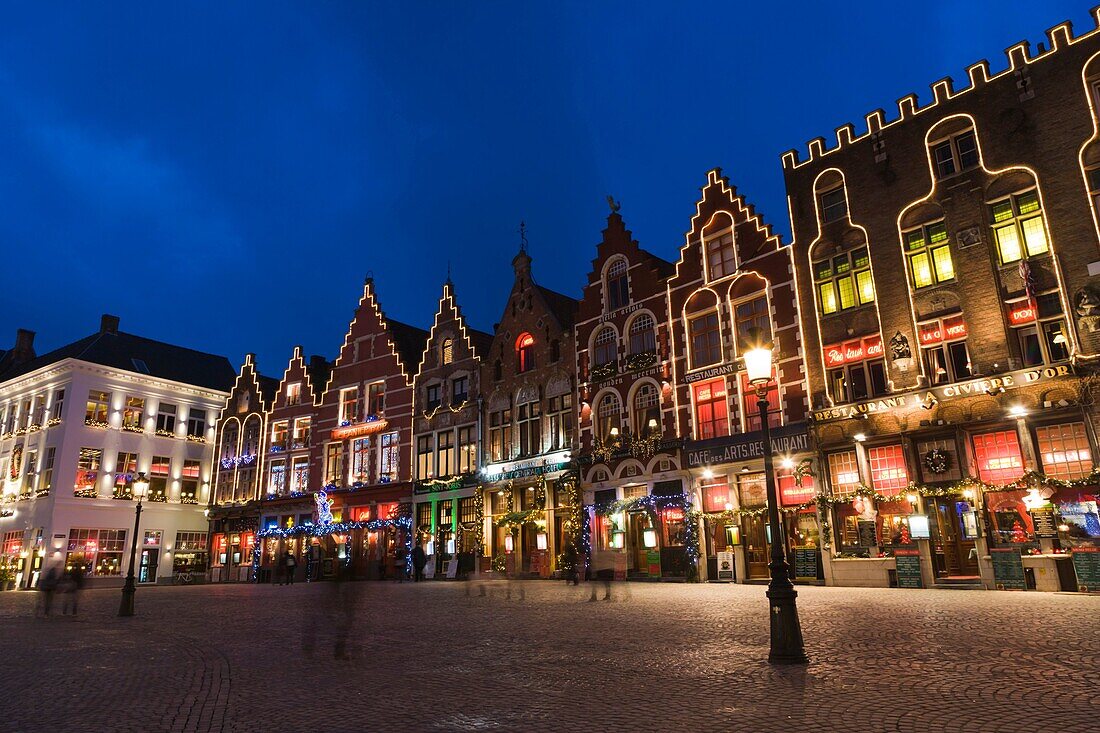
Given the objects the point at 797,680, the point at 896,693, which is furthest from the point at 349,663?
the point at 896,693

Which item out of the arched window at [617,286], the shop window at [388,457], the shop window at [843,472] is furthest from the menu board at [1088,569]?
the shop window at [388,457]

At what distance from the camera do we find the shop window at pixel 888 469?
2425cm

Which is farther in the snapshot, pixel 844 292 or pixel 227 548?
pixel 227 548

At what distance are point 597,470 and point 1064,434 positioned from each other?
57.8 feet

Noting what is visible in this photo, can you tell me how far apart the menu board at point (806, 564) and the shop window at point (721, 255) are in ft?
38.0

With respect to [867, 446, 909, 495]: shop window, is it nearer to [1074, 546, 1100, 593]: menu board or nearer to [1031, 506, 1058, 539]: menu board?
[1031, 506, 1058, 539]: menu board

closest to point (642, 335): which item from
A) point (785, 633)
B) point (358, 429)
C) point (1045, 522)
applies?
point (1045, 522)

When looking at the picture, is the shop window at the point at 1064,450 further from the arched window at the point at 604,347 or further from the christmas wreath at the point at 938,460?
the arched window at the point at 604,347

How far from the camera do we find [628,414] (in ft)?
108

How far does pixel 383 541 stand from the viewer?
4191 centimetres

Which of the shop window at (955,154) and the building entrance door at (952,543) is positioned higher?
the shop window at (955,154)

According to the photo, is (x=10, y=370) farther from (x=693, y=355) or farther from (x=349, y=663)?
(x=349, y=663)

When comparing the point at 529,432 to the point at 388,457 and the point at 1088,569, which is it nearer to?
the point at 388,457

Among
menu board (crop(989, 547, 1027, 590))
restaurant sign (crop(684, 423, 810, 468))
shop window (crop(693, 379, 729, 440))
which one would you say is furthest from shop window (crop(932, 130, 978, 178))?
menu board (crop(989, 547, 1027, 590))
